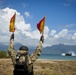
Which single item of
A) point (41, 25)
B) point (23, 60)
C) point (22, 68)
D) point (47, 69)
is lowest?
point (47, 69)

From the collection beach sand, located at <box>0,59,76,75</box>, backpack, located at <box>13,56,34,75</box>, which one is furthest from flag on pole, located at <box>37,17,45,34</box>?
beach sand, located at <box>0,59,76,75</box>

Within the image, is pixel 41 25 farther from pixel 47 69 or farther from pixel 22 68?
pixel 47 69

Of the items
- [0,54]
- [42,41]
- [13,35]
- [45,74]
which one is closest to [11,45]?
[13,35]

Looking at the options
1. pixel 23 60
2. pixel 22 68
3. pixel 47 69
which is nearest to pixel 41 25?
pixel 23 60

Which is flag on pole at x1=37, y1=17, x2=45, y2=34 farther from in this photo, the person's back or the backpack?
the backpack

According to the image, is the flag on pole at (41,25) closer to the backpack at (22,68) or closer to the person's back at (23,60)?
the person's back at (23,60)

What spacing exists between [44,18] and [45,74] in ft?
47.9

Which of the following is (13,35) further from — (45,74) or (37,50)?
(45,74)

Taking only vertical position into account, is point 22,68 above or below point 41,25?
below

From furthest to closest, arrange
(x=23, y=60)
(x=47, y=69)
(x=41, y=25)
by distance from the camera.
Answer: (x=47, y=69) → (x=41, y=25) → (x=23, y=60)

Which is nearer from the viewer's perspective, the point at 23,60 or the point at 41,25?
the point at 23,60

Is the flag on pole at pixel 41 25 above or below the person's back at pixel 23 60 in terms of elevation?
above

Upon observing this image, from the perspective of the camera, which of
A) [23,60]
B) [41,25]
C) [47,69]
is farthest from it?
[47,69]

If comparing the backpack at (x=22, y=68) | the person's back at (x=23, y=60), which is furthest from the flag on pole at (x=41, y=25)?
the backpack at (x=22, y=68)
